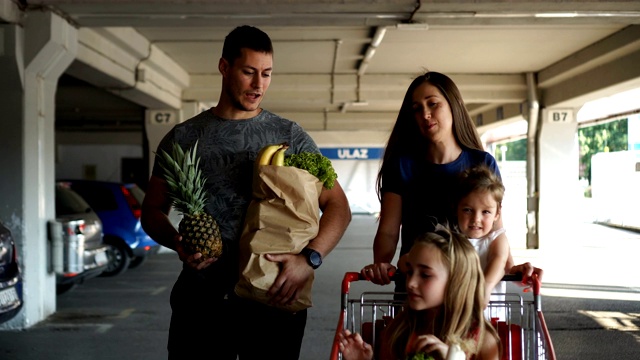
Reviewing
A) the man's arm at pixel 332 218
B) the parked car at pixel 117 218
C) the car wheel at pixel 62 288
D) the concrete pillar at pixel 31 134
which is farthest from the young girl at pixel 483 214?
the parked car at pixel 117 218

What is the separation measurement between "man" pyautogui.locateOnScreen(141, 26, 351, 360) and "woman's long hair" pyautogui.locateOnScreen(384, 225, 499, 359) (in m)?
0.63

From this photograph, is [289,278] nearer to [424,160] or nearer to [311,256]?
[311,256]

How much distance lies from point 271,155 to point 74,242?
651 centimetres

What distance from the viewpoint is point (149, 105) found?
16.0 meters

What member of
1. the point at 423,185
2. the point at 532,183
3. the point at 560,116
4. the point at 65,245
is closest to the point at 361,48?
the point at 560,116

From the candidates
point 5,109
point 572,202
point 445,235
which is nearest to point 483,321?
point 445,235

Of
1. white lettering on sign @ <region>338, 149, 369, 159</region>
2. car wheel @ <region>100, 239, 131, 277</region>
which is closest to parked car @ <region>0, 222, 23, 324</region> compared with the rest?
car wheel @ <region>100, 239, 131, 277</region>

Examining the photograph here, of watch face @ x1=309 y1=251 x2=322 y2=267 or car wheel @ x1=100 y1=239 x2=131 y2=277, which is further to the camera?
car wheel @ x1=100 y1=239 x2=131 y2=277

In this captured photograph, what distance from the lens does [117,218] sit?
12461mm

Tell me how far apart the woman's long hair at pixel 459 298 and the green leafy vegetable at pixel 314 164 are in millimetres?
590

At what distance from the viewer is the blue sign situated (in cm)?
3159

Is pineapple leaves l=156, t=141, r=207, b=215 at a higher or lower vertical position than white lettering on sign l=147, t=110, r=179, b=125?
lower

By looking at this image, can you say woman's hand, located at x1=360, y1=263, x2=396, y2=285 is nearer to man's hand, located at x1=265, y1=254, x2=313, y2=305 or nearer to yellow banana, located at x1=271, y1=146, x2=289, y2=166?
man's hand, located at x1=265, y1=254, x2=313, y2=305

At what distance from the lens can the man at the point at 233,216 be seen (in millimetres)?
2869
